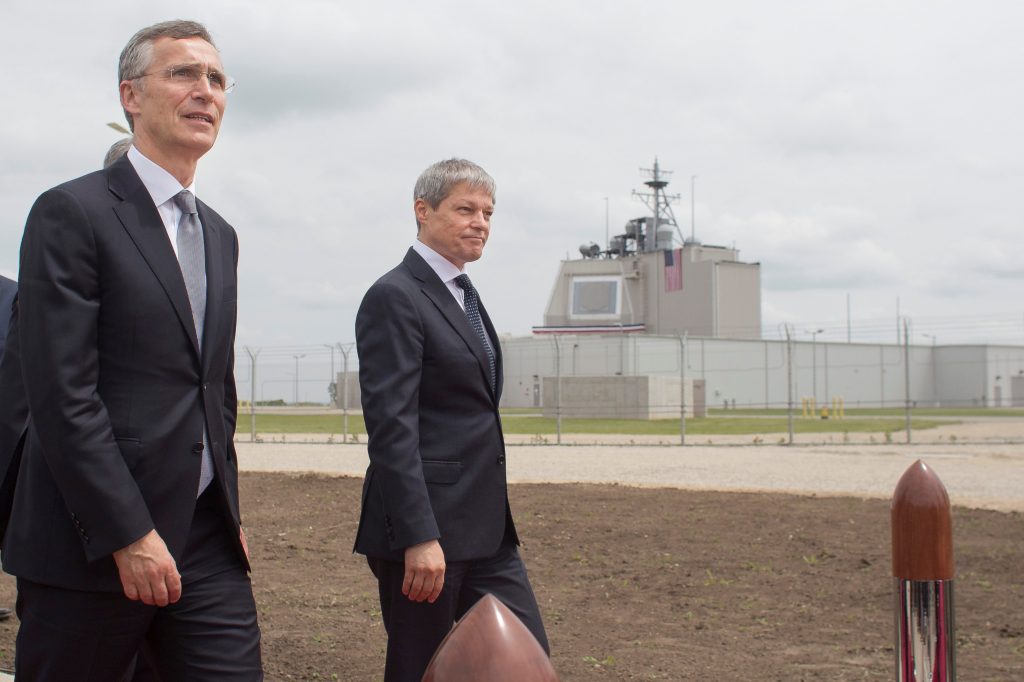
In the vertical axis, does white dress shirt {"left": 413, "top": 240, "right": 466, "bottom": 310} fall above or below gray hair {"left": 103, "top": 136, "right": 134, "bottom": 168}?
below

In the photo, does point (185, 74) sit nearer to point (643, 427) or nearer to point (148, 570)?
point (148, 570)

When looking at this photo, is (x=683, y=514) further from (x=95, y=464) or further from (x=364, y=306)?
(x=95, y=464)

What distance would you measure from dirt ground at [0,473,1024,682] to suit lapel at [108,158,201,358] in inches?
116

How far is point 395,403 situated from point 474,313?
519 millimetres

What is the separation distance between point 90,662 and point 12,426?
Result: 22.1 inches

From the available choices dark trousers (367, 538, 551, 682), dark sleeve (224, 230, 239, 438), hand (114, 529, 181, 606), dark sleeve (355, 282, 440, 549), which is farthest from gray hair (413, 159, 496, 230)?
hand (114, 529, 181, 606)

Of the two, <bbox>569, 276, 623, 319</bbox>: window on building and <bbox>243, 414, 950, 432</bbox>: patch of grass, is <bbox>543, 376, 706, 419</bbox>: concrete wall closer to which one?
<bbox>243, 414, 950, 432</bbox>: patch of grass

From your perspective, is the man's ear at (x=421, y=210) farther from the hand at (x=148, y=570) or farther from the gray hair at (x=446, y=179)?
the hand at (x=148, y=570)

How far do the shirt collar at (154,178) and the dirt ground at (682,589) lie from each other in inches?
118

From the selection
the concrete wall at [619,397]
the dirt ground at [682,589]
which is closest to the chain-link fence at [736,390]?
the concrete wall at [619,397]

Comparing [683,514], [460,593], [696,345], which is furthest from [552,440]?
[696,345]

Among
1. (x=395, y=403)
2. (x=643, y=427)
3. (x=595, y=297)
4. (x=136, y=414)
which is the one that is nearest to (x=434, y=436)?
(x=395, y=403)

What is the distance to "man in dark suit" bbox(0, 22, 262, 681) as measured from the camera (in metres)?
2.32

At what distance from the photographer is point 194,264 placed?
8.73 feet
